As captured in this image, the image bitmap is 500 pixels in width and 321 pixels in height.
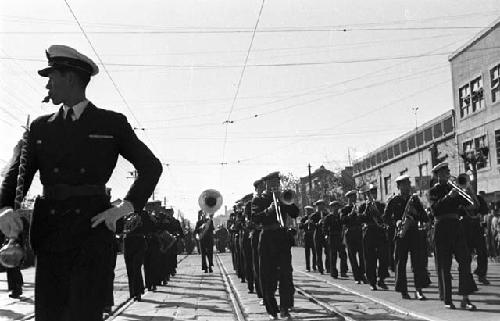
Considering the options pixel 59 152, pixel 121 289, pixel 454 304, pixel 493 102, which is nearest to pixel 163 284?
pixel 121 289

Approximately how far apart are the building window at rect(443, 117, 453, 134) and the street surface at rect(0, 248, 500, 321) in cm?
3032

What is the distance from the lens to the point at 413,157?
176ft

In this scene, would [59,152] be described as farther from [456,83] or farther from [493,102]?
[456,83]

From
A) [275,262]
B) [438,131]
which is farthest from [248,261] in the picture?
[438,131]

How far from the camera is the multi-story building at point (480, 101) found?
35.9m

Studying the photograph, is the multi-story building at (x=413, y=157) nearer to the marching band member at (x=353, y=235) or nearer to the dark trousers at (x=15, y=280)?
the marching band member at (x=353, y=235)

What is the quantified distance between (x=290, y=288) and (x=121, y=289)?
22.3 feet

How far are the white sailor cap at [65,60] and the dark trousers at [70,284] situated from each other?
3.06 ft

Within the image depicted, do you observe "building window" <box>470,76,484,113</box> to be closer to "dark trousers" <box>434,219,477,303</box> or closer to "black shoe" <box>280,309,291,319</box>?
"dark trousers" <box>434,219,477,303</box>

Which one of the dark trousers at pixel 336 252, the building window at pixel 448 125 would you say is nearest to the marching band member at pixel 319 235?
the dark trousers at pixel 336 252

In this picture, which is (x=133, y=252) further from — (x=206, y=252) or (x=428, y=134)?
(x=428, y=134)

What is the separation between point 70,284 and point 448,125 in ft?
146

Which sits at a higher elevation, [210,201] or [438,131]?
[438,131]

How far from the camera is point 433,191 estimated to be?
35.4 ft
